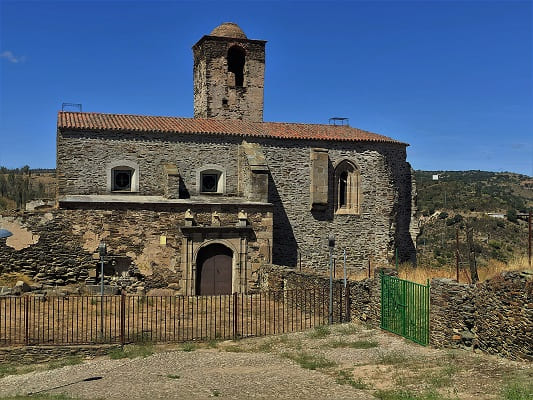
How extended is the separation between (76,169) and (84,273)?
4579mm

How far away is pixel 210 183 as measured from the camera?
2705 centimetres

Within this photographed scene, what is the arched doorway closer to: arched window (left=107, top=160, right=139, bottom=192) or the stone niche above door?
the stone niche above door

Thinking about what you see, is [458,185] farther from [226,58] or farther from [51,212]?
[51,212]

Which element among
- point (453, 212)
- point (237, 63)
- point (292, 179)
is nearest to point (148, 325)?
point (292, 179)

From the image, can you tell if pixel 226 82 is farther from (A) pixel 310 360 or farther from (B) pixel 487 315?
(B) pixel 487 315

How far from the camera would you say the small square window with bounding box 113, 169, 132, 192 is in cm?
2541

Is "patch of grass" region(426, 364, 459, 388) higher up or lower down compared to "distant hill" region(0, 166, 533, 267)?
lower down

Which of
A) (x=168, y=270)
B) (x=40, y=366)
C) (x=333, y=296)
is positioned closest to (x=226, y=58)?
(x=168, y=270)

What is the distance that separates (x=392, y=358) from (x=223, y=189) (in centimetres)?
1496

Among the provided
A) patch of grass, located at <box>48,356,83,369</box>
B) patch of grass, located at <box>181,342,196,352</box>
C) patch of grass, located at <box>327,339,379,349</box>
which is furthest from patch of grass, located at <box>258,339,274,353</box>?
patch of grass, located at <box>48,356,83,369</box>

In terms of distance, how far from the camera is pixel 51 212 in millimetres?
22672

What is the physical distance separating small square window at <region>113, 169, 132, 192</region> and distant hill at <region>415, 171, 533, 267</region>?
52.1 ft

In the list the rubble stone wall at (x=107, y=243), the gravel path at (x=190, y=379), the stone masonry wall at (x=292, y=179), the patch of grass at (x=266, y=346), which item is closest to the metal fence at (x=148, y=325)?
the patch of grass at (x=266, y=346)

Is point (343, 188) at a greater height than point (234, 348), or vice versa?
point (343, 188)
